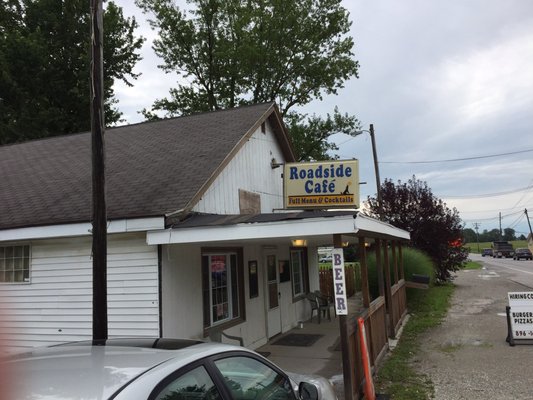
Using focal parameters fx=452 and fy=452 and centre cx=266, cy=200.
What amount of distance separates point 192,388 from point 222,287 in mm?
6540

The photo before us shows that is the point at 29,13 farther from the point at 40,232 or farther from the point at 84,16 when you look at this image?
the point at 40,232

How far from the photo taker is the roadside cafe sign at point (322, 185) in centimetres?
998

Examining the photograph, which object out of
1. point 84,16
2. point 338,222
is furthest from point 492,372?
point 84,16

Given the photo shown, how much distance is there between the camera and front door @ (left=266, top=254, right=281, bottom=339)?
10.9 m

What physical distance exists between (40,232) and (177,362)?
19.9ft

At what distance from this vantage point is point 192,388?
8.05 ft

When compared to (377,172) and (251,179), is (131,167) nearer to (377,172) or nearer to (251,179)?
(251,179)

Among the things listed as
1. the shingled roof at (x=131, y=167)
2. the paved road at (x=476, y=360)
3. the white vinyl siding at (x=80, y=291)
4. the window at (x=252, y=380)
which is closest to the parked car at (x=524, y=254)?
the paved road at (x=476, y=360)

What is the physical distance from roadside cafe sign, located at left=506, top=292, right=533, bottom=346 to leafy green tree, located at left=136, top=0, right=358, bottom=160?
18236 millimetres

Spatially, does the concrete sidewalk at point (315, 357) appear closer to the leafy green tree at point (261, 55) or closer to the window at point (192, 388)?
the window at point (192, 388)

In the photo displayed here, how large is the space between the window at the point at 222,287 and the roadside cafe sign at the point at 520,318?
5.69 meters

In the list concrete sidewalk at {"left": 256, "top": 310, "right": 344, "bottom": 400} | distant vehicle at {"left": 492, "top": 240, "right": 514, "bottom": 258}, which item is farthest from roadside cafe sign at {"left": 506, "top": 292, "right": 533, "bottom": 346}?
distant vehicle at {"left": 492, "top": 240, "right": 514, "bottom": 258}

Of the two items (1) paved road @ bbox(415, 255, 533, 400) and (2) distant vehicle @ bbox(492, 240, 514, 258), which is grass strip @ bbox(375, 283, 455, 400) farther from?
(2) distant vehicle @ bbox(492, 240, 514, 258)

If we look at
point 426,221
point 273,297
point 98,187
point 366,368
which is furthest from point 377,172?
point 98,187
